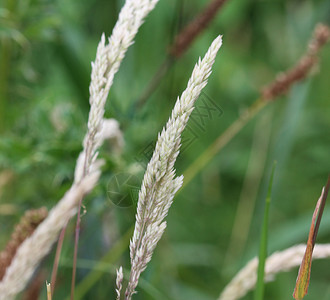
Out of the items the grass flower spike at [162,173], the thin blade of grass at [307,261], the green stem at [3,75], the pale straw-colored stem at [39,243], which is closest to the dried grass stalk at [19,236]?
the pale straw-colored stem at [39,243]

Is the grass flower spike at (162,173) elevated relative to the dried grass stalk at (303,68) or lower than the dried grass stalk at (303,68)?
lower

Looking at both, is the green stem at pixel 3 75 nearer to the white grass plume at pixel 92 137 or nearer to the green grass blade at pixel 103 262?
the green grass blade at pixel 103 262

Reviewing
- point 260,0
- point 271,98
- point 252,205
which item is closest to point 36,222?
point 271,98

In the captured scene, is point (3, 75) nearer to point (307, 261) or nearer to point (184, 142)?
point (184, 142)

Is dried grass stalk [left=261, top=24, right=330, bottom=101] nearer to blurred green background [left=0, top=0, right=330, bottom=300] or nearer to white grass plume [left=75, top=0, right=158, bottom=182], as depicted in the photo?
blurred green background [left=0, top=0, right=330, bottom=300]

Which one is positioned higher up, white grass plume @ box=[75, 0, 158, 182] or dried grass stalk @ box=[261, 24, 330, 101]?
dried grass stalk @ box=[261, 24, 330, 101]

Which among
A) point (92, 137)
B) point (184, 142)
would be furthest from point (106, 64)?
point (184, 142)

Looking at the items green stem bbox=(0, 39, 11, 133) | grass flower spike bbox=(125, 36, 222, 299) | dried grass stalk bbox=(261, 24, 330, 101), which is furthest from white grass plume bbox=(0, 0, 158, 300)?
green stem bbox=(0, 39, 11, 133)
